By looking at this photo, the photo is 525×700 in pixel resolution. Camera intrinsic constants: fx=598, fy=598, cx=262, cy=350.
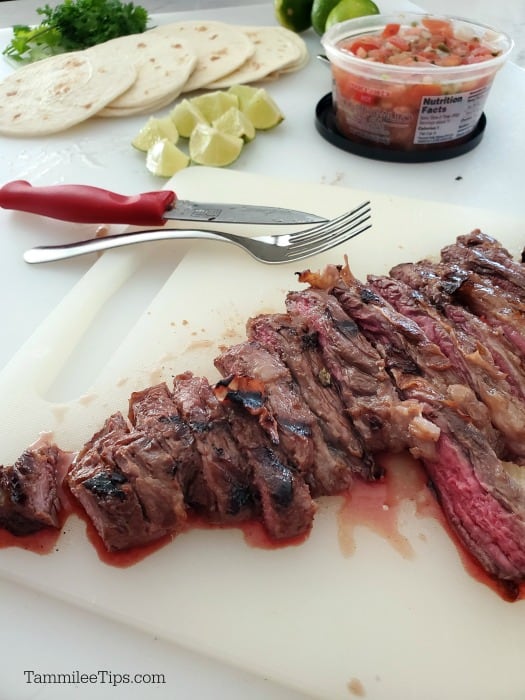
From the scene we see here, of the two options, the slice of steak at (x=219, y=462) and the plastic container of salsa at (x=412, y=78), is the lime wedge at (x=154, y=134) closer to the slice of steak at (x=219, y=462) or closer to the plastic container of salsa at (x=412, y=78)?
the plastic container of salsa at (x=412, y=78)

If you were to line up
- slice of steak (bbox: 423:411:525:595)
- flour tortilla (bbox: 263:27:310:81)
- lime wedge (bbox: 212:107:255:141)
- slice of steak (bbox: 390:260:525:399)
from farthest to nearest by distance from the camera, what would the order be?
flour tortilla (bbox: 263:27:310:81), lime wedge (bbox: 212:107:255:141), slice of steak (bbox: 390:260:525:399), slice of steak (bbox: 423:411:525:595)

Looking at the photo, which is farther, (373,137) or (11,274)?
(373,137)

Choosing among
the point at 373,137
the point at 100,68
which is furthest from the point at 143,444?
the point at 100,68

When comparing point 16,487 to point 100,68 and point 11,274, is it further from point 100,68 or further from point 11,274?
point 100,68

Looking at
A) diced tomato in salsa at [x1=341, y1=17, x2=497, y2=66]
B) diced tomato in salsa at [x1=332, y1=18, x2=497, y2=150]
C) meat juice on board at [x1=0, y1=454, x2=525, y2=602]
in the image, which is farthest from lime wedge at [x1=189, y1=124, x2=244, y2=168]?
meat juice on board at [x1=0, y1=454, x2=525, y2=602]

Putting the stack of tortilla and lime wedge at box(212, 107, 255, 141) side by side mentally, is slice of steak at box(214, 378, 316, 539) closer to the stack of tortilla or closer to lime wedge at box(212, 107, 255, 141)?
lime wedge at box(212, 107, 255, 141)

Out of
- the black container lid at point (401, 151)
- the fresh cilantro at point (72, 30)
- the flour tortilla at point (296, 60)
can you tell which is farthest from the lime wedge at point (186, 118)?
the fresh cilantro at point (72, 30)
